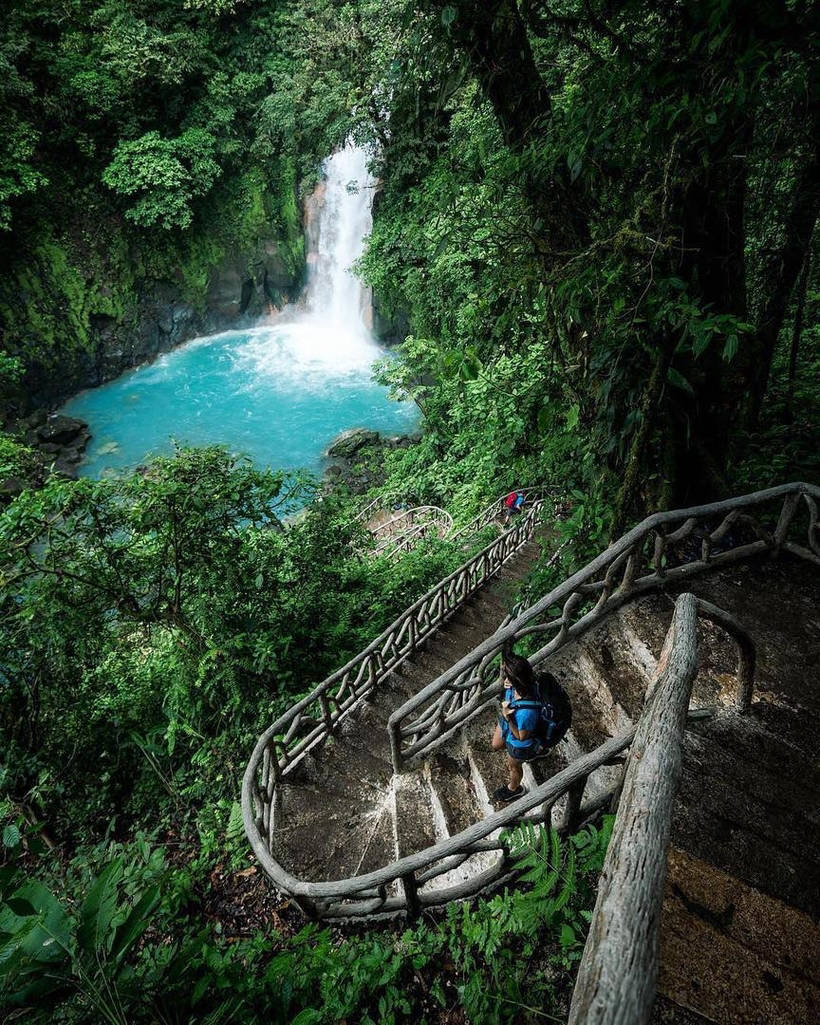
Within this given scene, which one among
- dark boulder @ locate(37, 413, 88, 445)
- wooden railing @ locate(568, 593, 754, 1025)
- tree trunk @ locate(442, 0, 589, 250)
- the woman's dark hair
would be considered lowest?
dark boulder @ locate(37, 413, 88, 445)

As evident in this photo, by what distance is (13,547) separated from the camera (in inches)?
201

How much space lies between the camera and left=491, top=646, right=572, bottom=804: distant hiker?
313 cm

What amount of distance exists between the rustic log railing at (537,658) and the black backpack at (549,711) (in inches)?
15.1

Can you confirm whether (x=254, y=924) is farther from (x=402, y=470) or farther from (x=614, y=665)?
(x=402, y=470)

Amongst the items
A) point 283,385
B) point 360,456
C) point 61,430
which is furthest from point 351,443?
point 61,430

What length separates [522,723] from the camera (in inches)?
123

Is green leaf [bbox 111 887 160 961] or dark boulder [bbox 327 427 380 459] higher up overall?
green leaf [bbox 111 887 160 961]

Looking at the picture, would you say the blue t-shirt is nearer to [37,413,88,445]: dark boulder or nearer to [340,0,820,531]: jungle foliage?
[340,0,820,531]: jungle foliage

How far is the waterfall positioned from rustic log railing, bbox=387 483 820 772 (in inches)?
835

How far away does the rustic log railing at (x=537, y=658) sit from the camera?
246cm

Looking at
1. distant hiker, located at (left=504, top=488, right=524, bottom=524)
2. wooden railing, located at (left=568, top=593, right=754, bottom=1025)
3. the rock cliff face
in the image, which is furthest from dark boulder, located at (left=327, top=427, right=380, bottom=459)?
wooden railing, located at (left=568, top=593, right=754, bottom=1025)

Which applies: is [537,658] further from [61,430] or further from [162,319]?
[162,319]

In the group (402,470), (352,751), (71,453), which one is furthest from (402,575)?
(71,453)

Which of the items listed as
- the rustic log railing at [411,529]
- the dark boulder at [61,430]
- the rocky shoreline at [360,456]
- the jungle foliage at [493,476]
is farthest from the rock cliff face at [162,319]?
the rustic log railing at [411,529]
